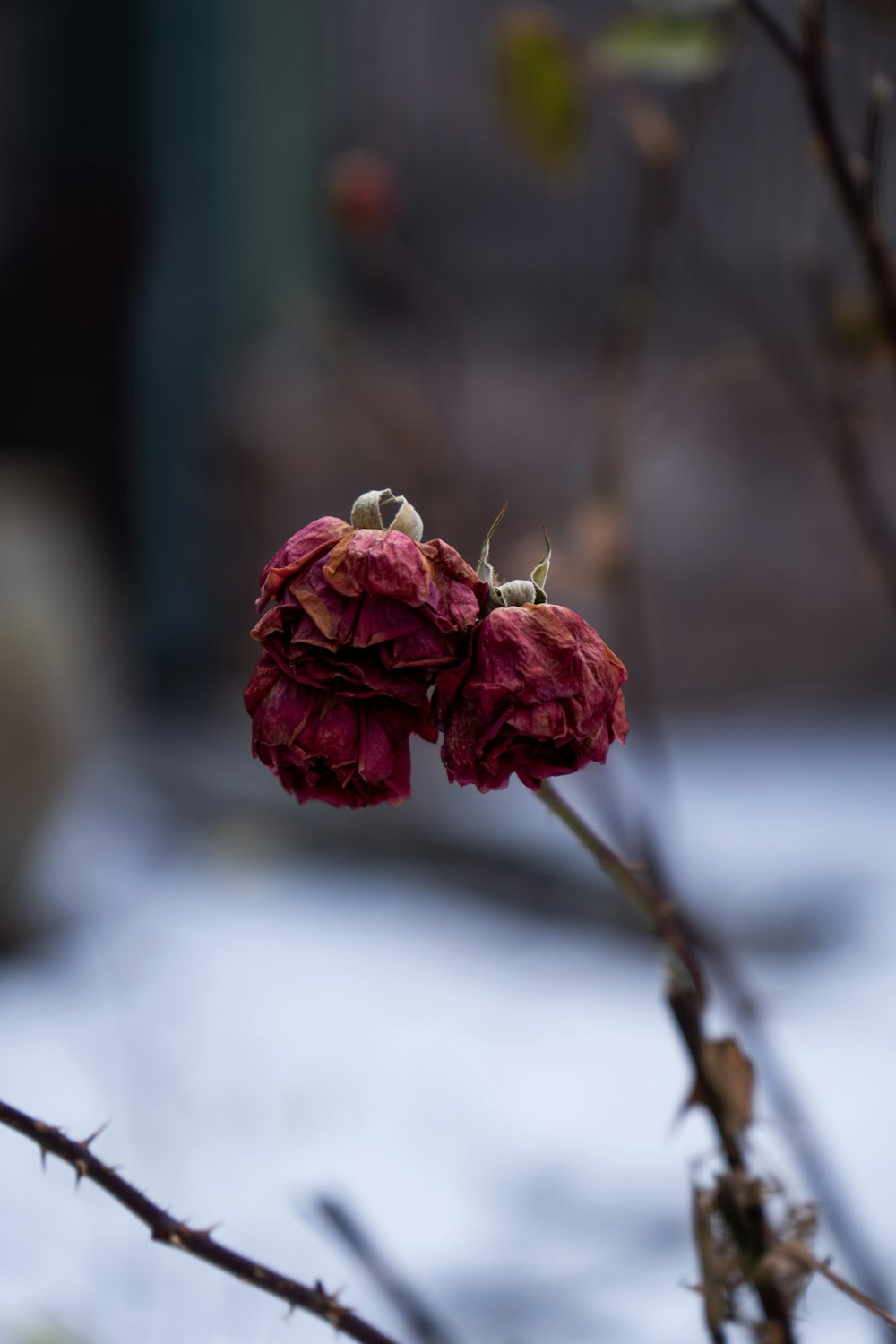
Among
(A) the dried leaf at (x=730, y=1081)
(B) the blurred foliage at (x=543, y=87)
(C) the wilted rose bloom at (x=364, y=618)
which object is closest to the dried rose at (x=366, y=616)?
(C) the wilted rose bloom at (x=364, y=618)

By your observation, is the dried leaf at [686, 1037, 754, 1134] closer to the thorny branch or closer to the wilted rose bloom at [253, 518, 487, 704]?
the thorny branch

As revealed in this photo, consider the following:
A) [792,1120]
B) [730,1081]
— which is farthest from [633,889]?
[792,1120]

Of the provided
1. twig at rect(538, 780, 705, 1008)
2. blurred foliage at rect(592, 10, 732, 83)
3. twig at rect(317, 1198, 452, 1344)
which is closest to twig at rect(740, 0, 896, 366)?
blurred foliage at rect(592, 10, 732, 83)

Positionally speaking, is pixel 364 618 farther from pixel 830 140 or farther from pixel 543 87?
pixel 543 87

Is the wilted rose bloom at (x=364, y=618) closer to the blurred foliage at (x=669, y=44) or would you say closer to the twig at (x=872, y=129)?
the twig at (x=872, y=129)

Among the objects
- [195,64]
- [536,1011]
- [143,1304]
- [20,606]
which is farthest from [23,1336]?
[195,64]
